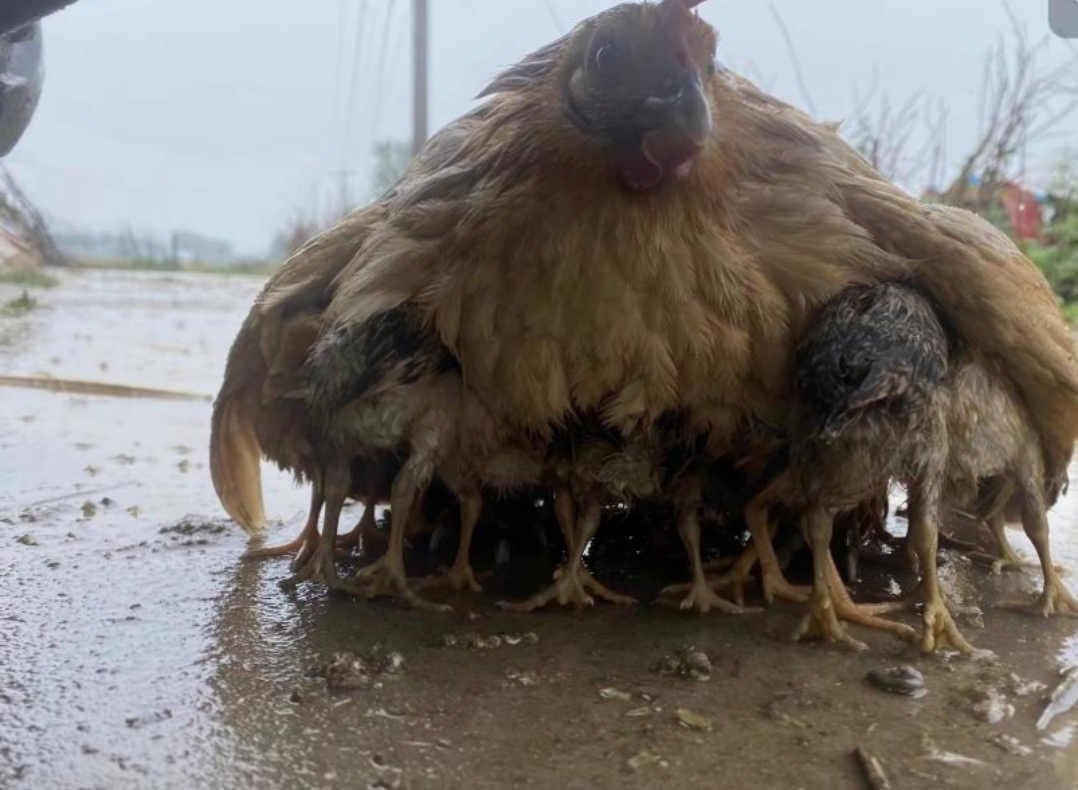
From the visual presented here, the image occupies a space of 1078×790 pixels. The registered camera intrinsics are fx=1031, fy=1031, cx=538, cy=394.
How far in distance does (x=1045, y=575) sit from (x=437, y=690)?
1.59 metres

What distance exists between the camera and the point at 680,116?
2168mm

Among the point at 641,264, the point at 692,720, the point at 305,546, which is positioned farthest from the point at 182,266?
the point at 692,720

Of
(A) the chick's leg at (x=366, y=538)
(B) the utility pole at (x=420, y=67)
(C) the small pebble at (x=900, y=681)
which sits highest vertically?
(B) the utility pole at (x=420, y=67)

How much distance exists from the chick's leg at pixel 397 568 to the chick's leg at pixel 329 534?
0.08m

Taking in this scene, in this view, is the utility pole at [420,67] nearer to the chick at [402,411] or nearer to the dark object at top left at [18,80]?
the chick at [402,411]

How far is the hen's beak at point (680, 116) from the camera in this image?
2.17 metres

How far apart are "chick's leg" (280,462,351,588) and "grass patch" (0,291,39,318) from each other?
22.8 ft

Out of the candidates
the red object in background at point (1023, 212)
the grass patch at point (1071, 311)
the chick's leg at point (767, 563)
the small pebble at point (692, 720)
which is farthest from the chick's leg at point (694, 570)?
the red object in background at point (1023, 212)

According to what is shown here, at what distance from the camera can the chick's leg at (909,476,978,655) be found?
7.59 ft

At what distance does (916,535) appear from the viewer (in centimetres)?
247

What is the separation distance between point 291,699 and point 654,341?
1.10 metres

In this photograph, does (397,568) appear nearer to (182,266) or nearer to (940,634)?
(940,634)

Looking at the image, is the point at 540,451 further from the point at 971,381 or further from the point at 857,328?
the point at 971,381

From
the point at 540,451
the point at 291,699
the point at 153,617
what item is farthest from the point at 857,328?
the point at 153,617
